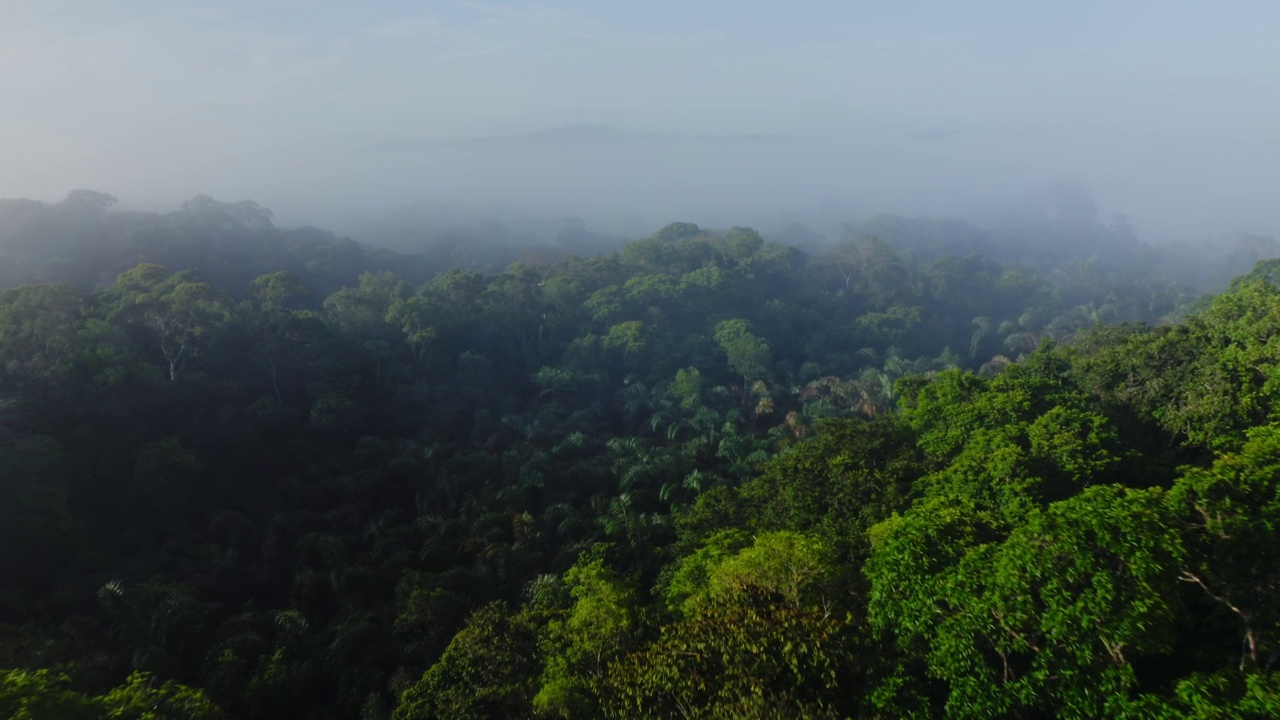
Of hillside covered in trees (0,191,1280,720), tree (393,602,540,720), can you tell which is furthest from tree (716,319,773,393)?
tree (393,602,540,720)

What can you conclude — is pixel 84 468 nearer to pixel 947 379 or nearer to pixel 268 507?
pixel 268 507

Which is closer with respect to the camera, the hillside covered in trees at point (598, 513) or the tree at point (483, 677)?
the hillside covered in trees at point (598, 513)

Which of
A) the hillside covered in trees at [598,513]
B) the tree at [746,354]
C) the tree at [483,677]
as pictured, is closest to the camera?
the hillside covered in trees at [598,513]

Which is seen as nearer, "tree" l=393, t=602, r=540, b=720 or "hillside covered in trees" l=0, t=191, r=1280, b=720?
"hillside covered in trees" l=0, t=191, r=1280, b=720

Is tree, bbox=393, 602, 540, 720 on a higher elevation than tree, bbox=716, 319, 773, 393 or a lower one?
higher

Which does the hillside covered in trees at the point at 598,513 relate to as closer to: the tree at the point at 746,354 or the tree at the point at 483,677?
the tree at the point at 483,677

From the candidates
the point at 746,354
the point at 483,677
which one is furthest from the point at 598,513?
the point at 746,354

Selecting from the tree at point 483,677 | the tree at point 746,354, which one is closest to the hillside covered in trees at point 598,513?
the tree at point 483,677

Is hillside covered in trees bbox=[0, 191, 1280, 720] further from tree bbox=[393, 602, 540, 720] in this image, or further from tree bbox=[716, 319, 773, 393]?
tree bbox=[716, 319, 773, 393]
